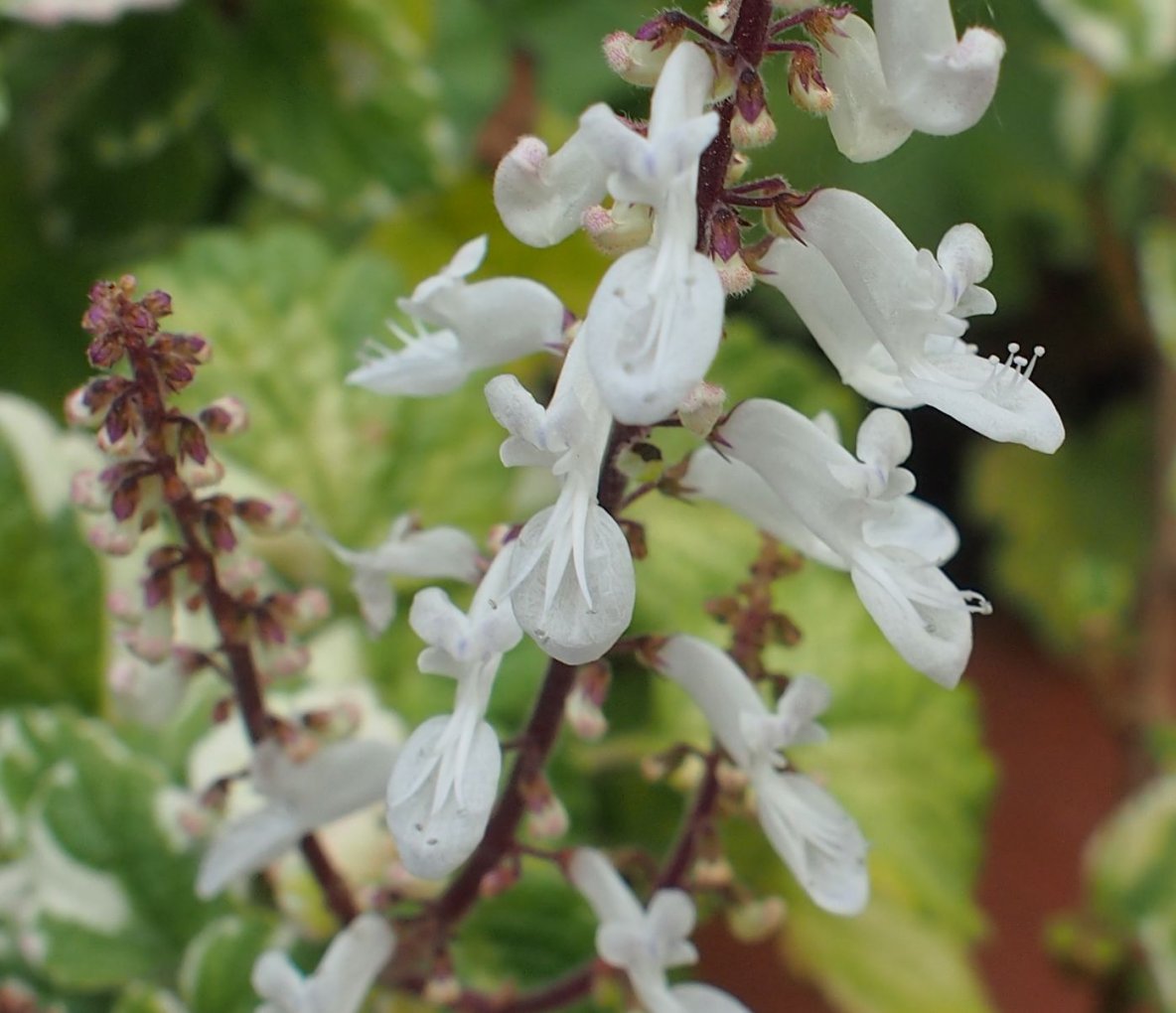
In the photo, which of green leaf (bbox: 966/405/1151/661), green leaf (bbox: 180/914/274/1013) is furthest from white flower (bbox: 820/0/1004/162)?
green leaf (bbox: 966/405/1151/661)

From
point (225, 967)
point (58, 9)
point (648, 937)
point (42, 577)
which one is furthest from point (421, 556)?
point (58, 9)

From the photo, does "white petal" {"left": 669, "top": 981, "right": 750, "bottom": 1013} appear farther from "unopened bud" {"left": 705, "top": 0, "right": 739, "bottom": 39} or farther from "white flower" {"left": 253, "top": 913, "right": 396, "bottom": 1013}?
"unopened bud" {"left": 705, "top": 0, "right": 739, "bottom": 39}

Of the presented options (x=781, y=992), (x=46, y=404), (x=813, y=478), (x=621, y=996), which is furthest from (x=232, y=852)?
(x=781, y=992)

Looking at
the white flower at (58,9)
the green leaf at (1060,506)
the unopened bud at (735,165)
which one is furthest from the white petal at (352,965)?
the green leaf at (1060,506)

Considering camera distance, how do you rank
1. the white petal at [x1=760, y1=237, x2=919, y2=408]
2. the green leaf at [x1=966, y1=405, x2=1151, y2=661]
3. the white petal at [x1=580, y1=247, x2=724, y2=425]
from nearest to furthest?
the white petal at [x1=580, y1=247, x2=724, y2=425] → the white petal at [x1=760, y1=237, x2=919, y2=408] → the green leaf at [x1=966, y1=405, x2=1151, y2=661]

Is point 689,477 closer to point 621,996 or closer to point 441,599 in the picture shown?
point 441,599

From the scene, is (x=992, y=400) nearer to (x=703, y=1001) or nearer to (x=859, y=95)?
(x=859, y=95)

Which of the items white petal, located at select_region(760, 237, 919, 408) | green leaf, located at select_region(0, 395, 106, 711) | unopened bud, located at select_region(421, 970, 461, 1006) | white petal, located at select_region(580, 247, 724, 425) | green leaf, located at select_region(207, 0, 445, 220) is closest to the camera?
white petal, located at select_region(580, 247, 724, 425)
